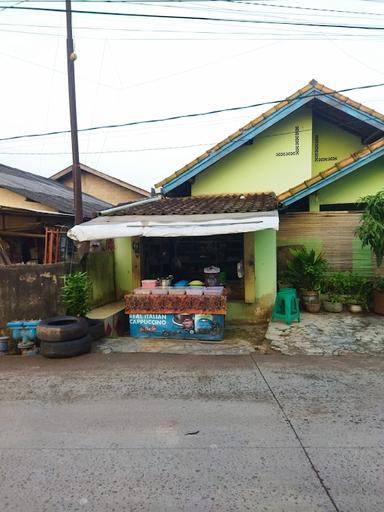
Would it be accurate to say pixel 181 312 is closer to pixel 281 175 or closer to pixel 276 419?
pixel 276 419

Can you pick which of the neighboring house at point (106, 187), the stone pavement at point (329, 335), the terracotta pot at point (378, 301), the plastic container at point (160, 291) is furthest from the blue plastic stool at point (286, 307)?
the neighboring house at point (106, 187)

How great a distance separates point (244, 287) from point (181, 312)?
226 centimetres

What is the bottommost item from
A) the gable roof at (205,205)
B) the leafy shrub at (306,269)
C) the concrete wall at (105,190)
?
the leafy shrub at (306,269)

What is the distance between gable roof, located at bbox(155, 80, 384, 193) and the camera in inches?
388

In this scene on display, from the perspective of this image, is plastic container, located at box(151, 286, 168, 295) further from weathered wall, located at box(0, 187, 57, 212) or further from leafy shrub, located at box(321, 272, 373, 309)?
weathered wall, located at box(0, 187, 57, 212)

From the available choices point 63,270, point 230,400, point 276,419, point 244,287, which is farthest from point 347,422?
point 63,270

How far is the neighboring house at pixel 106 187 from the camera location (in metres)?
23.5

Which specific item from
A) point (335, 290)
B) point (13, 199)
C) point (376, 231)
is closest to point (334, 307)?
point (335, 290)

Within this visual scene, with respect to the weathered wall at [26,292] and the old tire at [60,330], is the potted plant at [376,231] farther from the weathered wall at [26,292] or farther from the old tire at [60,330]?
the weathered wall at [26,292]

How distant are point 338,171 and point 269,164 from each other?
2728 millimetres

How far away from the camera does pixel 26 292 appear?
7184mm

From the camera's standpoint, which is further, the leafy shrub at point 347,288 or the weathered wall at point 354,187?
the weathered wall at point 354,187

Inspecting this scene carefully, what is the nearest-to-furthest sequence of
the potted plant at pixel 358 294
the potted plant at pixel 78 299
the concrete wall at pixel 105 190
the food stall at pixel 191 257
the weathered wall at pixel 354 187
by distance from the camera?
the potted plant at pixel 78 299, the food stall at pixel 191 257, the potted plant at pixel 358 294, the weathered wall at pixel 354 187, the concrete wall at pixel 105 190

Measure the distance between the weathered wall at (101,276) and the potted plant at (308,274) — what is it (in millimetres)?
4775
